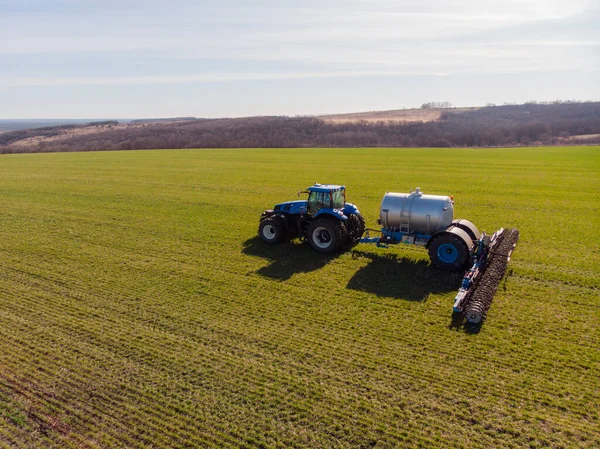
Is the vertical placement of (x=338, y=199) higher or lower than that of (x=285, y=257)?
higher

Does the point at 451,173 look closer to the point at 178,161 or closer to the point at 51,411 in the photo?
the point at 178,161

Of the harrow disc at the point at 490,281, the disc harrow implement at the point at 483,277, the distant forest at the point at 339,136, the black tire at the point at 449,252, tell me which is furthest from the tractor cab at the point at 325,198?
the distant forest at the point at 339,136

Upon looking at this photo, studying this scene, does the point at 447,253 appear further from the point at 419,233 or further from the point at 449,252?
the point at 419,233

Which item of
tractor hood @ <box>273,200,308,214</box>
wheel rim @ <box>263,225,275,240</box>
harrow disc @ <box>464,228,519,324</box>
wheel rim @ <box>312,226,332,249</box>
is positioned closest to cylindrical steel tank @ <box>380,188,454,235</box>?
harrow disc @ <box>464,228,519,324</box>

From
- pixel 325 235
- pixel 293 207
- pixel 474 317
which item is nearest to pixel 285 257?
pixel 325 235

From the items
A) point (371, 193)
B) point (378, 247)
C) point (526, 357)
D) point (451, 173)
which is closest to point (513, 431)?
point (526, 357)

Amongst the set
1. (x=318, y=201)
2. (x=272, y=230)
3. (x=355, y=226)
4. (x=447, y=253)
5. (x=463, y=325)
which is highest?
(x=318, y=201)

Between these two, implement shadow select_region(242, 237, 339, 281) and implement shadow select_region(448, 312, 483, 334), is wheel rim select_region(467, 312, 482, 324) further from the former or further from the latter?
implement shadow select_region(242, 237, 339, 281)
